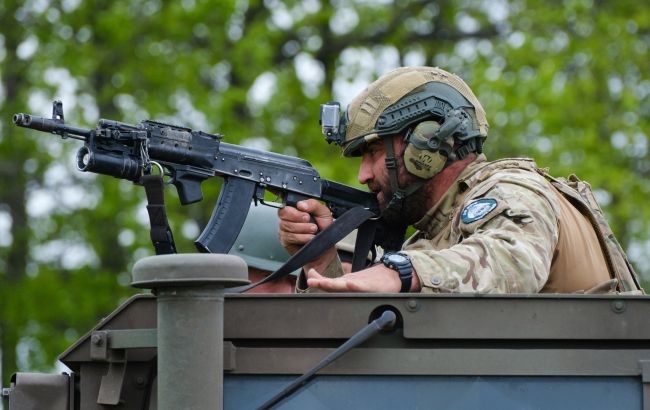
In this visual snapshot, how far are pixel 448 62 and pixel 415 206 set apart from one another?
50.1ft

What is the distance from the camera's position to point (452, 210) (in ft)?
17.3

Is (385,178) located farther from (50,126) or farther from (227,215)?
(50,126)

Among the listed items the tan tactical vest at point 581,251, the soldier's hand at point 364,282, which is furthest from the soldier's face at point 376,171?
the soldier's hand at point 364,282

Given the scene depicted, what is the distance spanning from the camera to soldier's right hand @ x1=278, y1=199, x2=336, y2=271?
5.46 meters


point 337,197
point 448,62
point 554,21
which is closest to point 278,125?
point 448,62

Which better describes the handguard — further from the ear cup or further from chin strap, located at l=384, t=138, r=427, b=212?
the ear cup

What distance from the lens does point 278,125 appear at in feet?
63.9

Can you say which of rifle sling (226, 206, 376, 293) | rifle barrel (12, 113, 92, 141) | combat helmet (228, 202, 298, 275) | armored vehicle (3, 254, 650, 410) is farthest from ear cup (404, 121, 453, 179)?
combat helmet (228, 202, 298, 275)

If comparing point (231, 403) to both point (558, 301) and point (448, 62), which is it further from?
point (448, 62)

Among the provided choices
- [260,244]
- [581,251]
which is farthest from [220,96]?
[581,251]

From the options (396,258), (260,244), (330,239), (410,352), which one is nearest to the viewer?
(410,352)

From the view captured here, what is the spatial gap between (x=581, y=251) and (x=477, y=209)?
0.41m

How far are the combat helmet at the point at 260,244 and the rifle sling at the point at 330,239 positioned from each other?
76.7 inches

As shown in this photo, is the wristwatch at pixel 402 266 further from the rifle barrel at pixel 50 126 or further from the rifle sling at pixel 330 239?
the rifle barrel at pixel 50 126
